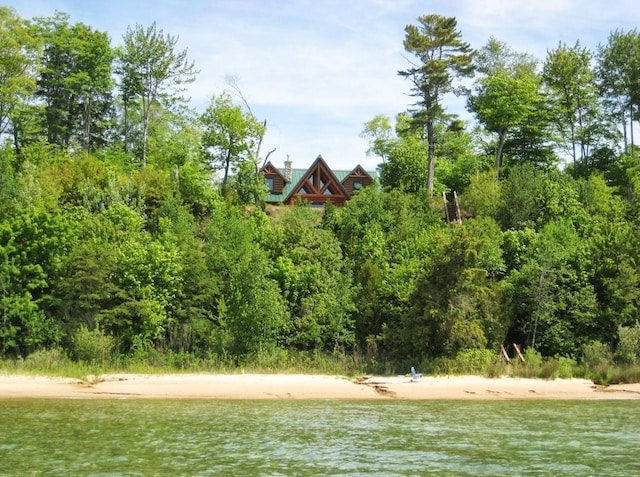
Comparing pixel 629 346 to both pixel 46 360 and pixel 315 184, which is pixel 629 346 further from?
pixel 315 184

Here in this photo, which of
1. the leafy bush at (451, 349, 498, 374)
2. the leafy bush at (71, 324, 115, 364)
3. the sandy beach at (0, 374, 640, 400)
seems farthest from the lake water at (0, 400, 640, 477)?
the leafy bush at (71, 324, 115, 364)

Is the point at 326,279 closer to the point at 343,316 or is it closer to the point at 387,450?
the point at 343,316

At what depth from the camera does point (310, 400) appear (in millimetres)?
31812

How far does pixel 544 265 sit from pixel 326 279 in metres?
12.4

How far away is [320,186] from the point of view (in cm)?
7088

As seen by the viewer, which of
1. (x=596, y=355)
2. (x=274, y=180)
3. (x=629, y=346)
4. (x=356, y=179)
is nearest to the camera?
(x=629, y=346)

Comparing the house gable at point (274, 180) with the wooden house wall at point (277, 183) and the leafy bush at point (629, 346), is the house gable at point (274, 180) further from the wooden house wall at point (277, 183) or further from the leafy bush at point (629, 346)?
the leafy bush at point (629, 346)

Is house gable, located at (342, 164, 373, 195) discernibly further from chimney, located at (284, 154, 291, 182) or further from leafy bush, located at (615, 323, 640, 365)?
leafy bush, located at (615, 323, 640, 365)

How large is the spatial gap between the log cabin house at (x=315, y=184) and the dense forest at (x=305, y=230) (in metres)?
8.57

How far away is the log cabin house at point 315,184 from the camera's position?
69.4 meters

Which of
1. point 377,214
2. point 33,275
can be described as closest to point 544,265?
point 377,214

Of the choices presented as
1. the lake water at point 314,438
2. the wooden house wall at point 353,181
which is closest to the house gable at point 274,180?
the wooden house wall at point 353,181

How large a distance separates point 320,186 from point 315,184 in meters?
0.56

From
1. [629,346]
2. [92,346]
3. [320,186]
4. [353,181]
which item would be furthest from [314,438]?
[353,181]
